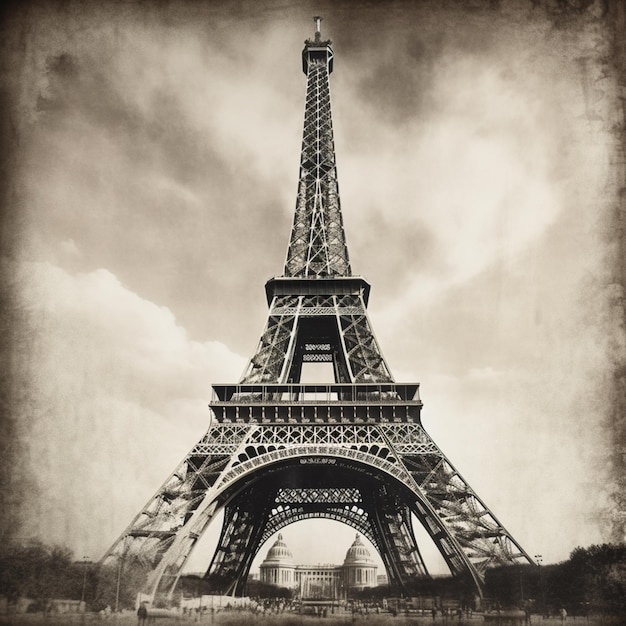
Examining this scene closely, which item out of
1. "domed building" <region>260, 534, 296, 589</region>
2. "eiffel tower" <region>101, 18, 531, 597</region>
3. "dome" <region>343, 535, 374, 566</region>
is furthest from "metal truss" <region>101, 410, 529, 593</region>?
"dome" <region>343, 535, 374, 566</region>

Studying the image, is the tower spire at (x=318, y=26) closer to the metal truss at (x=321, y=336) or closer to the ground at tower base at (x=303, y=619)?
the metal truss at (x=321, y=336)

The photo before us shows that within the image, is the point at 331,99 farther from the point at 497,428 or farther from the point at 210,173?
the point at 497,428

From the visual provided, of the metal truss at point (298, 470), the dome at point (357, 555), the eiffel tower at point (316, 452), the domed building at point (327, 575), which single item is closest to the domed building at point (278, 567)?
the domed building at point (327, 575)

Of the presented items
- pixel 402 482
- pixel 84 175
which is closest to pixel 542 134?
pixel 402 482

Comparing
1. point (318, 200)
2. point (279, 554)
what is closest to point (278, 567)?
point (279, 554)

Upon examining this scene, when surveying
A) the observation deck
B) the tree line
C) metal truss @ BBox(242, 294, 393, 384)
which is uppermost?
metal truss @ BBox(242, 294, 393, 384)

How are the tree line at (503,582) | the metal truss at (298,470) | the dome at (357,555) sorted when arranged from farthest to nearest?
the dome at (357,555) → the metal truss at (298,470) → the tree line at (503,582)

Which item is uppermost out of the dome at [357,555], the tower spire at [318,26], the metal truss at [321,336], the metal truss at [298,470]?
the tower spire at [318,26]

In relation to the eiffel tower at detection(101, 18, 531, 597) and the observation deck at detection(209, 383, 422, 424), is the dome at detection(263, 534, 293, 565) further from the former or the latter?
the observation deck at detection(209, 383, 422, 424)
